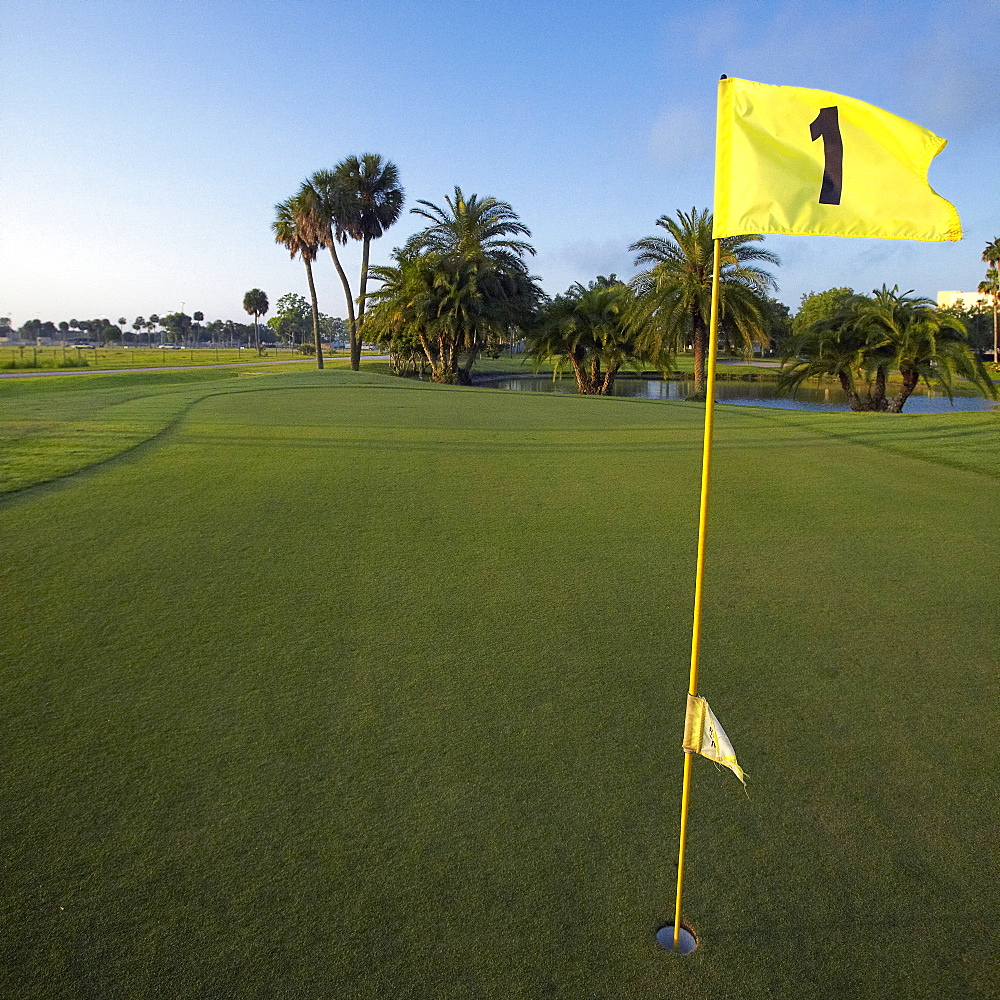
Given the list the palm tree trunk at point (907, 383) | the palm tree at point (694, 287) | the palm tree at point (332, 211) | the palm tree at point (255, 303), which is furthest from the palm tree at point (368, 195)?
the palm tree at point (255, 303)

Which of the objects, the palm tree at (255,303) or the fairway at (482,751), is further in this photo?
the palm tree at (255,303)

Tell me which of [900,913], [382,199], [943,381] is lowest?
[900,913]

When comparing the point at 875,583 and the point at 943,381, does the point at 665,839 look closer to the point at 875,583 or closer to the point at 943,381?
the point at 875,583

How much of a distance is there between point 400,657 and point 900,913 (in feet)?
8.87

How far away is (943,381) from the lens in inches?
848

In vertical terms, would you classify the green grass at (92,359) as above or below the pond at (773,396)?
above

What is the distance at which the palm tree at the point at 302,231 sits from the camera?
47719 millimetres

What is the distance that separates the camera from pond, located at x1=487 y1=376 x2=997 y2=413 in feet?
88.9

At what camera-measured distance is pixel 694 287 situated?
2738 centimetres

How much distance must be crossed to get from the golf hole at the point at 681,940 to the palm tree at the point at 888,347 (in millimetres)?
21360

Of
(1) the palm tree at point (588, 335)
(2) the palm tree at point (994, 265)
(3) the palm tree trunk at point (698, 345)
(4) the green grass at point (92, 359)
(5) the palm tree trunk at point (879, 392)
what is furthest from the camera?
(2) the palm tree at point (994, 265)

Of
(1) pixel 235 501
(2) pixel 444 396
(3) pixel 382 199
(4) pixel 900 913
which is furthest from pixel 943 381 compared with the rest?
(3) pixel 382 199

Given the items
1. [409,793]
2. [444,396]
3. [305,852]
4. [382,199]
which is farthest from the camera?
[382,199]

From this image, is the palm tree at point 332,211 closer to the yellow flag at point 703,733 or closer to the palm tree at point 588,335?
the palm tree at point 588,335
